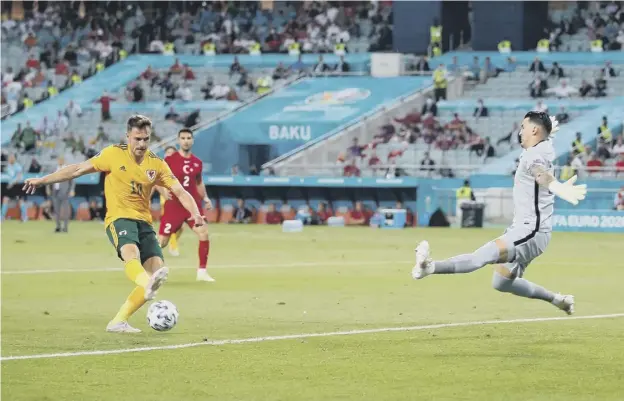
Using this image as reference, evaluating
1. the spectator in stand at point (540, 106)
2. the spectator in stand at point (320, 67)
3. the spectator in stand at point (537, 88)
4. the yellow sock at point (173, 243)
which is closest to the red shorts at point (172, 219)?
the yellow sock at point (173, 243)

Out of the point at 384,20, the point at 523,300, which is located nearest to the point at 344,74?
the point at 384,20

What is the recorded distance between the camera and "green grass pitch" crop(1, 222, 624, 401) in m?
10.1

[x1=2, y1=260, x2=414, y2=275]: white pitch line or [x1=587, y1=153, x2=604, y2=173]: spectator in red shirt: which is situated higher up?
[x1=587, y1=153, x2=604, y2=173]: spectator in red shirt

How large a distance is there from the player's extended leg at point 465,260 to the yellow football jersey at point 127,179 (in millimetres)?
3032

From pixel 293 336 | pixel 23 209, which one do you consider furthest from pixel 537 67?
pixel 293 336

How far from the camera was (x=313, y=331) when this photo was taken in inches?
547

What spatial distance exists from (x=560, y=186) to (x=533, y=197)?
0.75 metres

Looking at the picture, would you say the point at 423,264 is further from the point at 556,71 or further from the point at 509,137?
the point at 556,71

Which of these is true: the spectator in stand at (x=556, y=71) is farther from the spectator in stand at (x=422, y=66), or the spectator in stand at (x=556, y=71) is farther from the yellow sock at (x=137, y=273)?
the yellow sock at (x=137, y=273)

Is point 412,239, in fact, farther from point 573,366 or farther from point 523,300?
point 573,366

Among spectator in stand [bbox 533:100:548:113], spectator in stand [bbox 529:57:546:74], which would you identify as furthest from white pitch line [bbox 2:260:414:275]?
spectator in stand [bbox 529:57:546:74]

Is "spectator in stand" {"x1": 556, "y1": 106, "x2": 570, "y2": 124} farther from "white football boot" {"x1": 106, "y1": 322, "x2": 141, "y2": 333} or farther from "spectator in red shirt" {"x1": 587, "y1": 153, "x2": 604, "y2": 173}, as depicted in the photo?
"white football boot" {"x1": 106, "y1": 322, "x2": 141, "y2": 333}

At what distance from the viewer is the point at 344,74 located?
53531 mm

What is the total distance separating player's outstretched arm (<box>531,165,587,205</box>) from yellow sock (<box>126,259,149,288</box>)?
12.9 feet
